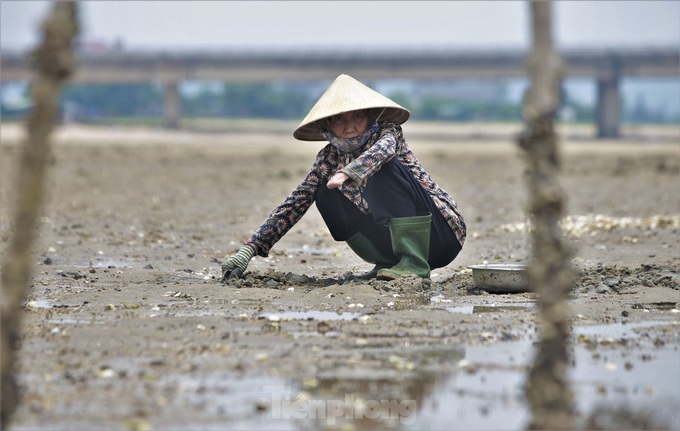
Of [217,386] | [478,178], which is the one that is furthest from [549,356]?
[478,178]

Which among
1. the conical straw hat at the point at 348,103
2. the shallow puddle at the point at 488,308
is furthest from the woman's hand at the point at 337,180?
the shallow puddle at the point at 488,308

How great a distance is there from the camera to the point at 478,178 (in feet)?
80.7

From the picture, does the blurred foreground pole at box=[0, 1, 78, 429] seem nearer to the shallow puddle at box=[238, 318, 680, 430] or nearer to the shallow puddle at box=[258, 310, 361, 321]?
the shallow puddle at box=[238, 318, 680, 430]

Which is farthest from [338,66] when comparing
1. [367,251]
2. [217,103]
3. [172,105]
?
[217,103]

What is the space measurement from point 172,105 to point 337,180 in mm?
59304

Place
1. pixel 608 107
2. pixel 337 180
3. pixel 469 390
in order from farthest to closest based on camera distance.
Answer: pixel 608 107 < pixel 337 180 < pixel 469 390

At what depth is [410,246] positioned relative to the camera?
8.34 m

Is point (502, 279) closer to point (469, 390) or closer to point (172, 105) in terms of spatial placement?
point (469, 390)

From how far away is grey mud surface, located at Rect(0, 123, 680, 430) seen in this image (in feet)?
16.5

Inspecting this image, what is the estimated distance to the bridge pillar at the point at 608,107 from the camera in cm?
6021

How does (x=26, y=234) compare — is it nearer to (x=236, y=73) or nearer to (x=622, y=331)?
(x=622, y=331)

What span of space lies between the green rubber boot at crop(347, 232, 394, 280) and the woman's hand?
25.6 inches
